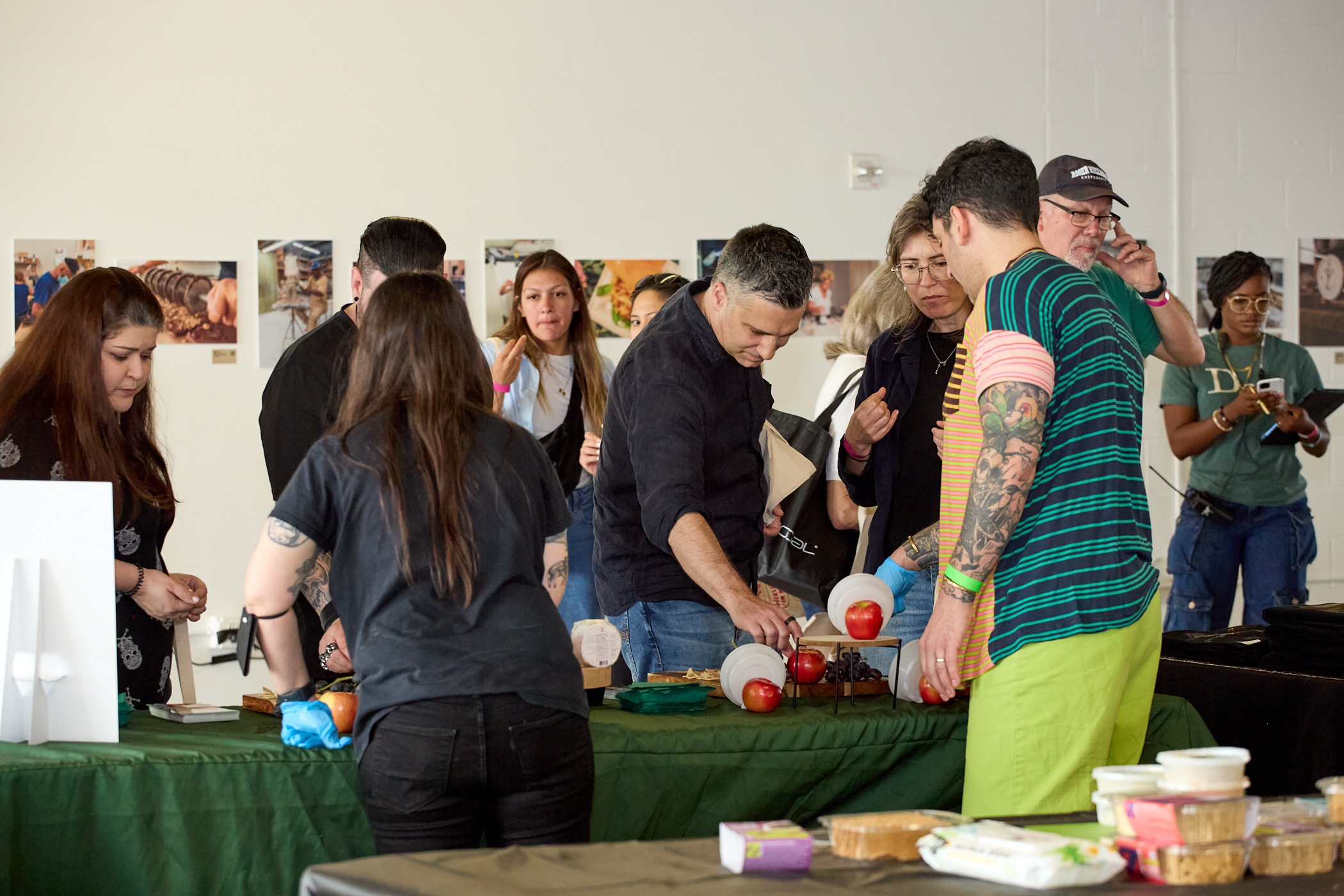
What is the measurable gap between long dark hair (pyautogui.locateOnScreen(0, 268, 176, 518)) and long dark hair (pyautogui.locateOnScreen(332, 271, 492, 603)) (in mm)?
747

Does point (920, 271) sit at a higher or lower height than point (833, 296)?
lower

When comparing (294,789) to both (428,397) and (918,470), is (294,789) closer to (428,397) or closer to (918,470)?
(428,397)

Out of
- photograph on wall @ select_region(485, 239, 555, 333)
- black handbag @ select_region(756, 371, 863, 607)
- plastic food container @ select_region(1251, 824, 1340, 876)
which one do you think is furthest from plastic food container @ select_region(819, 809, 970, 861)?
photograph on wall @ select_region(485, 239, 555, 333)

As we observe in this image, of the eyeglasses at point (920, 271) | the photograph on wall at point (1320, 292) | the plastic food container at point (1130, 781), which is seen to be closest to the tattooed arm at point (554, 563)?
the plastic food container at point (1130, 781)

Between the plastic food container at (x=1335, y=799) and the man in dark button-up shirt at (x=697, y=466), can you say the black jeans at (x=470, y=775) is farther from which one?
the plastic food container at (x=1335, y=799)

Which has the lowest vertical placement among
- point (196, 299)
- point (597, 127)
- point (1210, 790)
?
point (1210, 790)

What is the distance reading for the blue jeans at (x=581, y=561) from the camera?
3736mm

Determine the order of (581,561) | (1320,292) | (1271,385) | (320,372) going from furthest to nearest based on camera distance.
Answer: (1320,292) → (1271,385) → (581,561) → (320,372)

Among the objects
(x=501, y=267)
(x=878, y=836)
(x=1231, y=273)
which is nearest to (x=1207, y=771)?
(x=878, y=836)

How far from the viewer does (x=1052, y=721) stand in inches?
69.3

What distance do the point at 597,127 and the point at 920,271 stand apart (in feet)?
8.29

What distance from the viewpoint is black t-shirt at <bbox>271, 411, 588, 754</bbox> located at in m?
1.59

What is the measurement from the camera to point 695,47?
4953mm

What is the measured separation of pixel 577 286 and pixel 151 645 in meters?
1.88
